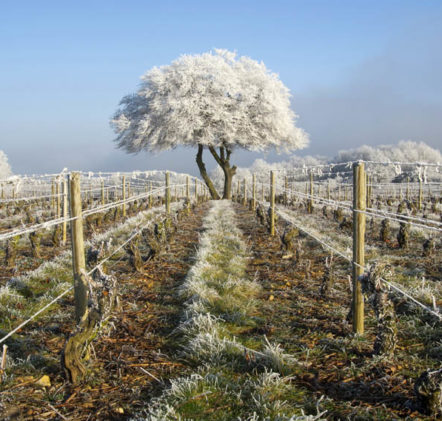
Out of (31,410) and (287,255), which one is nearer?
(31,410)

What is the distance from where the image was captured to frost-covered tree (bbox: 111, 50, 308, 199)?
28.2 meters

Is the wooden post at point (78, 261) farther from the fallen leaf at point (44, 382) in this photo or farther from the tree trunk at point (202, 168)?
the tree trunk at point (202, 168)

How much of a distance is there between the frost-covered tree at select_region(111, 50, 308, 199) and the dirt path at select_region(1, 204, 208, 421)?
2394 centimetres

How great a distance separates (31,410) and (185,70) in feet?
93.2

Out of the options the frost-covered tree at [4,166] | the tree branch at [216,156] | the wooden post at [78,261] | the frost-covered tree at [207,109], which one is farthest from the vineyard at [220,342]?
the frost-covered tree at [4,166]

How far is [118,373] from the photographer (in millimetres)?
3227

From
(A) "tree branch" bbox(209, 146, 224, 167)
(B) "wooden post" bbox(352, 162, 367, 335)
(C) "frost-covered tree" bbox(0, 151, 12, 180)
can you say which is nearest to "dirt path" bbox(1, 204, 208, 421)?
(B) "wooden post" bbox(352, 162, 367, 335)

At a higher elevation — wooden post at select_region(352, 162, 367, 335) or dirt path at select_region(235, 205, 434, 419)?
wooden post at select_region(352, 162, 367, 335)

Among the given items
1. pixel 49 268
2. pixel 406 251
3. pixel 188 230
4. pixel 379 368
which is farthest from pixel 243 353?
pixel 188 230

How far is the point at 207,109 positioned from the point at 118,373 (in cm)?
2642

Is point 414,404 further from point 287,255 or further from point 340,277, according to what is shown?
point 287,255

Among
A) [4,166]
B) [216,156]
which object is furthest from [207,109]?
[4,166]

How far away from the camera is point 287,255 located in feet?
24.3

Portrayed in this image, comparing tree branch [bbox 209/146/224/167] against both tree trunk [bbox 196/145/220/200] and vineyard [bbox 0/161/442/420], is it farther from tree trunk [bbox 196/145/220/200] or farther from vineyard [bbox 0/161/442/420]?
vineyard [bbox 0/161/442/420]
